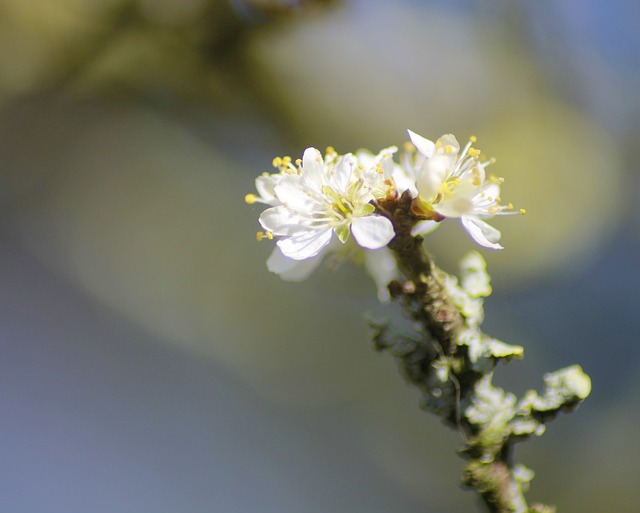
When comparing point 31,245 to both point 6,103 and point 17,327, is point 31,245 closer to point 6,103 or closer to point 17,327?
point 17,327

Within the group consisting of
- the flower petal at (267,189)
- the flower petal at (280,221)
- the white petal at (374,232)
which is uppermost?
the flower petal at (267,189)

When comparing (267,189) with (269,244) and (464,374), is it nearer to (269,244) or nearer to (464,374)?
(464,374)

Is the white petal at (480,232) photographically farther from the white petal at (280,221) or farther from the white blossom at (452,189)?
the white petal at (280,221)

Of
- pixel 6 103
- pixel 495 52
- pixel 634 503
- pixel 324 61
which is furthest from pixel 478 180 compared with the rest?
→ pixel 634 503

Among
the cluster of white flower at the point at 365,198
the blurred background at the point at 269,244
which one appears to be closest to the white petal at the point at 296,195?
the cluster of white flower at the point at 365,198

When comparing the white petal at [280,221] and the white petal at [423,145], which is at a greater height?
the white petal at [423,145]

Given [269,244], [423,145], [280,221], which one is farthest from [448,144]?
[269,244]
